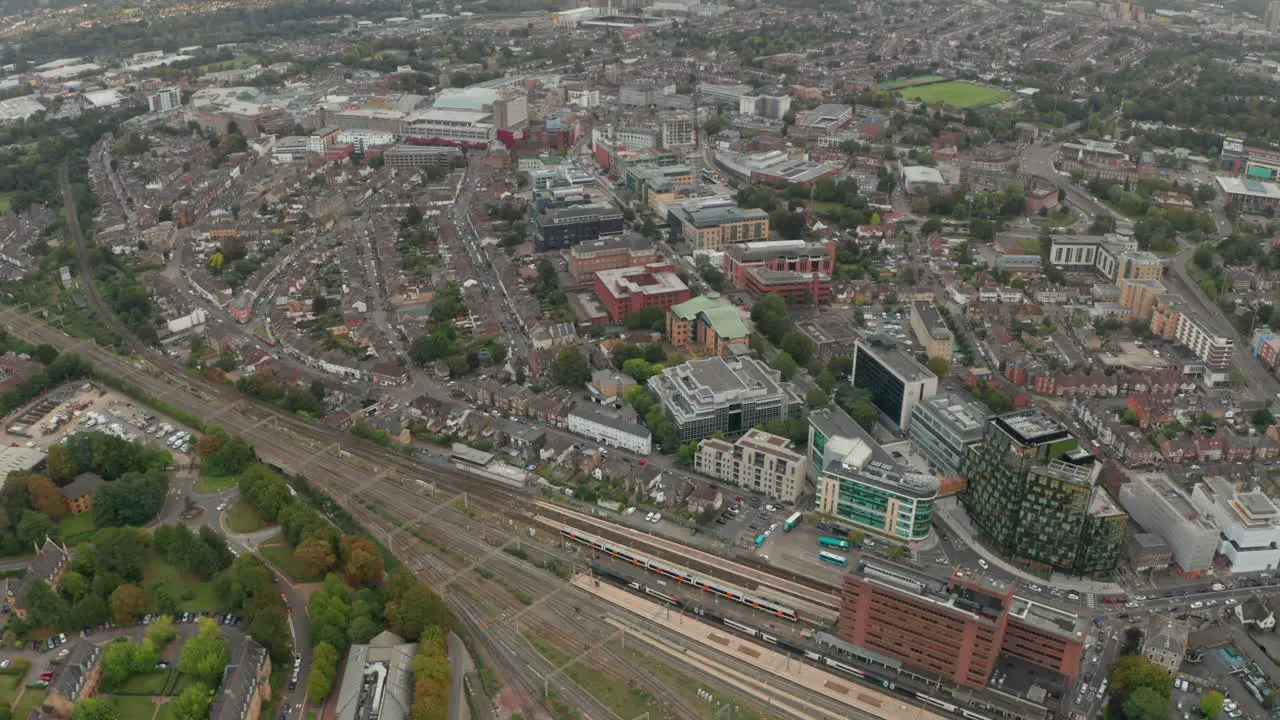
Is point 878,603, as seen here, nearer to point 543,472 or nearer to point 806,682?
point 806,682

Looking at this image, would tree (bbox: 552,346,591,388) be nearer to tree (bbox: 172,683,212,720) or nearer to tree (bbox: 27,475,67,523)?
tree (bbox: 27,475,67,523)

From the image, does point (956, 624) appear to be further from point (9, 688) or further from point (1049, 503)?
point (9, 688)

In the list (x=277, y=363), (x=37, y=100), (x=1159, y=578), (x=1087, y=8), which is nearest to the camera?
(x=1159, y=578)

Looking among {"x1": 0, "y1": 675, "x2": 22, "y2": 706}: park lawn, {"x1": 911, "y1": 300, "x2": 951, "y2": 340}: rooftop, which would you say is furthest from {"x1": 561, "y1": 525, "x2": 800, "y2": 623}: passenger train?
{"x1": 911, "y1": 300, "x2": 951, "y2": 340}: rooftop

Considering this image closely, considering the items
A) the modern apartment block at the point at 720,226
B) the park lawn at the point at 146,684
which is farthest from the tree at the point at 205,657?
the modern apartment block at the point at 720,226

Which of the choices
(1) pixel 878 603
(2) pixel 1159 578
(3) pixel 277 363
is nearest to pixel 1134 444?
(2) pixel 1159 578
